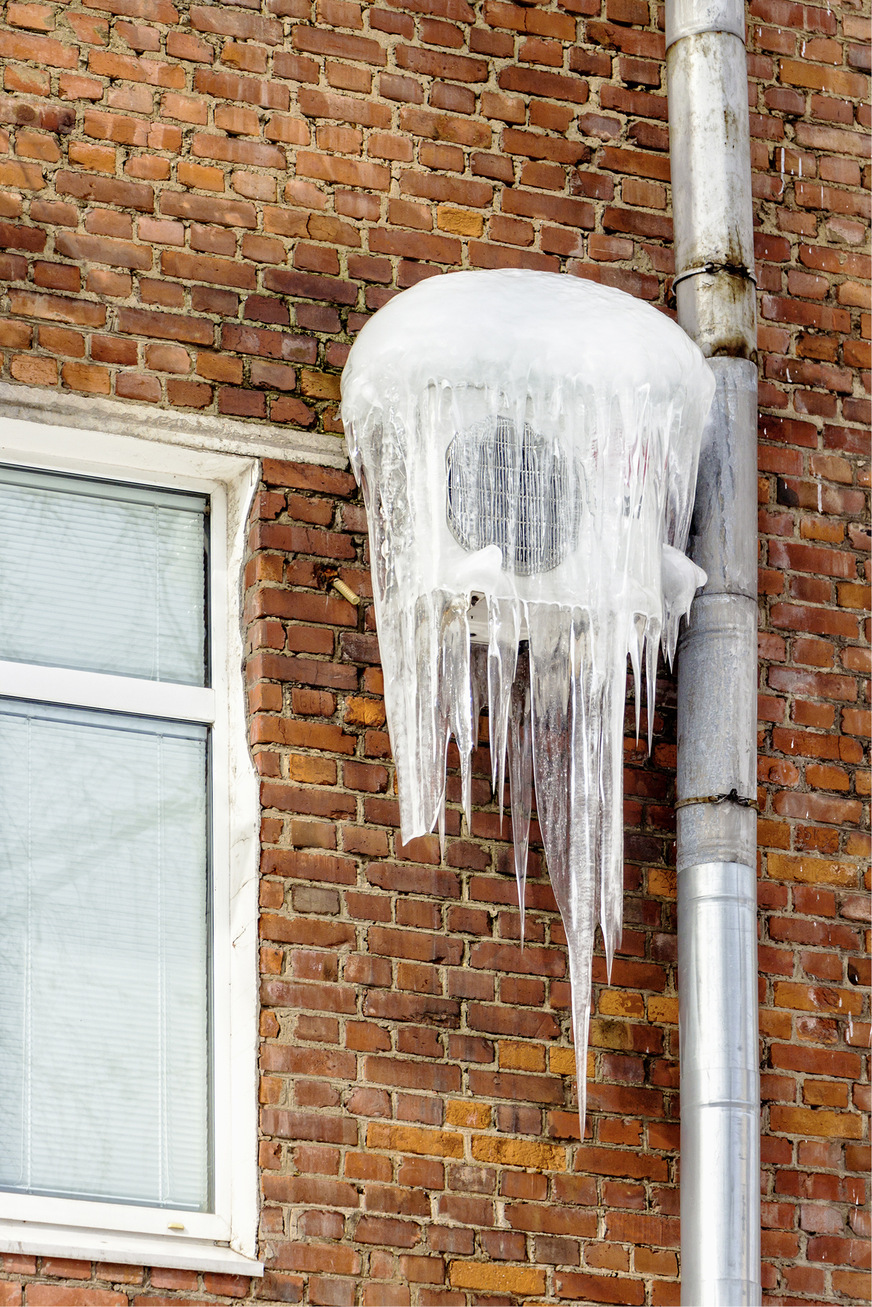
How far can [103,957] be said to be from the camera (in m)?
4.73

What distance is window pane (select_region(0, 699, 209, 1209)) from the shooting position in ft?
15.1

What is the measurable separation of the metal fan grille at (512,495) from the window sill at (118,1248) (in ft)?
4.87

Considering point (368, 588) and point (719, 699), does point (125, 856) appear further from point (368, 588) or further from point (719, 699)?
point (719, 699)

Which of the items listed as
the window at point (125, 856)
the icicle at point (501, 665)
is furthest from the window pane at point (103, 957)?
the icicle at point (501, 665)

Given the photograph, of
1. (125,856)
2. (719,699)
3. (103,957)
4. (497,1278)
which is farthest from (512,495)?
(497,1278)

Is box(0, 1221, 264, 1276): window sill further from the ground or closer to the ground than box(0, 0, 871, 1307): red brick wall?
closer to the ground

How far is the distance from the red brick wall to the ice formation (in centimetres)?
26

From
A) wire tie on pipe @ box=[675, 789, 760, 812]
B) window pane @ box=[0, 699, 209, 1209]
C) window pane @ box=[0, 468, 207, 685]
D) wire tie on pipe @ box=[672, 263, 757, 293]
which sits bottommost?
window pane @ box=[0, 699, 209, 1209]

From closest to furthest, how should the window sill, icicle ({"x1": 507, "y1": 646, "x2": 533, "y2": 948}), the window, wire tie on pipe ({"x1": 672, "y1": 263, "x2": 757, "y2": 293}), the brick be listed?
the window sill < the window < the brick < icicle ({"x1": 507, "y1": 646, "x2": 533, "y2": 948}) < wire tie on pipe ({"x1": 672, "y1": 263, "x2": 757, "y2": 293})

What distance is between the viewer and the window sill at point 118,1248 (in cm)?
436

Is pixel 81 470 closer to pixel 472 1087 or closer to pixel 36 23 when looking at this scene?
pixel 36 23

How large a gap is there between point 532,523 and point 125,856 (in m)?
1.12

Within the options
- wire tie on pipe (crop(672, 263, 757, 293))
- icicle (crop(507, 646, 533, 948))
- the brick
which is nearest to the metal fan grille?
icicle (crop(507, 646, 533, 948))

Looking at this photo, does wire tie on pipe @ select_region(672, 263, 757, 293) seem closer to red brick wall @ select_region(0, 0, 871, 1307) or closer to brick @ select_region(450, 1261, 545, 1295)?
red brick wall @ select_region(0, 0, 871, 1307)
